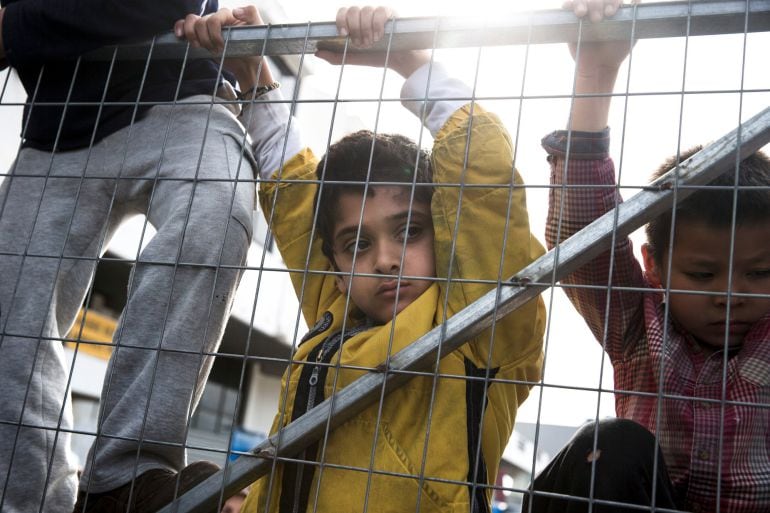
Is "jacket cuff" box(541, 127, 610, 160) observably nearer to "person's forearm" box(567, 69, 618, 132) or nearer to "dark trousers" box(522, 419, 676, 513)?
"person's forearm" box(567, 69, 618, 132)

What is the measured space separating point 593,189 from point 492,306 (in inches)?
14.8

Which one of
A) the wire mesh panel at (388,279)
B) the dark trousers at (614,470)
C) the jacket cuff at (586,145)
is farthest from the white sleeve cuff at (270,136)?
the dark trousers at (614,470)

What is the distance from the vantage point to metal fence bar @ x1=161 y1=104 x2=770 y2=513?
1113mm

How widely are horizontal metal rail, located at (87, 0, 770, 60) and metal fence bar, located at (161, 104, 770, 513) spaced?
0.14 metres

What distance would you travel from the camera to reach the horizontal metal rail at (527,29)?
1143mm

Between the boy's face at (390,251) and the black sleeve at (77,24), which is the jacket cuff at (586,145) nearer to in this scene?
the boy's face at (390,251)

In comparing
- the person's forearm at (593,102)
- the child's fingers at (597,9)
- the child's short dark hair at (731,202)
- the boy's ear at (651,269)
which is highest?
the child's fingers at (597,9)

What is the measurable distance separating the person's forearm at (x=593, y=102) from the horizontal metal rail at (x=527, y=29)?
4.0 inches

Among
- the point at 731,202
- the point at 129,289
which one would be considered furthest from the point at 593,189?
the point at 129,289

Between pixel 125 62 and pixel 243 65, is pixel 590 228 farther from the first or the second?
pixel 125 62

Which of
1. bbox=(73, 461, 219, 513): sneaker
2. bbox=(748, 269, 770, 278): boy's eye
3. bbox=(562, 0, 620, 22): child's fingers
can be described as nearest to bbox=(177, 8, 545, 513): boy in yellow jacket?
bbox=(73, 461, 219, 513): sneaker

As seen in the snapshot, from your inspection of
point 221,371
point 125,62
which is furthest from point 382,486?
point 221,371

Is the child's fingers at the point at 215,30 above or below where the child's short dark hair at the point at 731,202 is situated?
above

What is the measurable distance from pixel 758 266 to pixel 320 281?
0.76m
